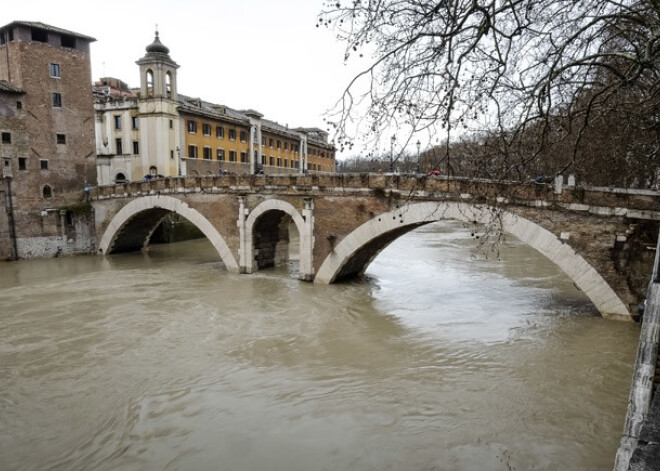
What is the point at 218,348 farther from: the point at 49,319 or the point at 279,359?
the point at 49,319

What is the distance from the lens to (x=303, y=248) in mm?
15234

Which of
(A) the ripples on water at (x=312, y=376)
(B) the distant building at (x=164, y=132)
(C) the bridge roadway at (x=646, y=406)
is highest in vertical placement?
(B) the distant building at (x=164, y=132)

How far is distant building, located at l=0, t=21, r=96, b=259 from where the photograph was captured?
20375 millimetres

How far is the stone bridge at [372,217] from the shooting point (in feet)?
33.2

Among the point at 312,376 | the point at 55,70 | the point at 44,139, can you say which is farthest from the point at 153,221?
the point at 312,376

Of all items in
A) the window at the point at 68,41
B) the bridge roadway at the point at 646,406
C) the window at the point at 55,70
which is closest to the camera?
the bridge roadway at the point at 646,406

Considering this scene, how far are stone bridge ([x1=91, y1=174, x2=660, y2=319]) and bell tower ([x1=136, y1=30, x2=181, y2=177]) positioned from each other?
660cm

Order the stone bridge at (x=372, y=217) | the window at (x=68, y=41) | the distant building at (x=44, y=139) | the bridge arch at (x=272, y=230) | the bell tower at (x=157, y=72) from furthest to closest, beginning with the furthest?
the bell tower at (x=157, y=72), the window at (x=68, y=41), the distant building at (x=44, y=139), the bridge arch at (x=272, y=230), the stone bridge at (x=372, y=217)

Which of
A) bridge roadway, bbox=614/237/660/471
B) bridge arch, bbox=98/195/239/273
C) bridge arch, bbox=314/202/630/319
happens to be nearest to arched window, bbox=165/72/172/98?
bridge arch, bbox=98/195/239/273

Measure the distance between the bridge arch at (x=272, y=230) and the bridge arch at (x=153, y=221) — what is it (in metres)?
0.77

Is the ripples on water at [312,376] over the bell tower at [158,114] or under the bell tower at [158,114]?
under

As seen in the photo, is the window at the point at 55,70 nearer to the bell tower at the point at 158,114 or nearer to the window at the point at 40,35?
the window at the point at 40,35

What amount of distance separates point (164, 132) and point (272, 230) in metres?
13.7

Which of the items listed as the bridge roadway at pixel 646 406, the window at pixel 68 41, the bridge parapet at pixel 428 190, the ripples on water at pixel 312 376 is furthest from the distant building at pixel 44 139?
the bridge roadway at pixel 646 406
